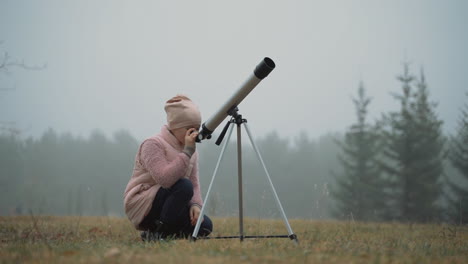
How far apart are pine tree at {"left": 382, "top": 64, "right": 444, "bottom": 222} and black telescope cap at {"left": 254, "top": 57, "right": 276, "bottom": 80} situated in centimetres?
2390

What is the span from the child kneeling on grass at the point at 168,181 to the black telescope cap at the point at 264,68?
93 centimetres

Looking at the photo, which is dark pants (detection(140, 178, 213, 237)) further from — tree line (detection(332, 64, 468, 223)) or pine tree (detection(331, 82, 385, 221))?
pine tree (detection(331, 82, 385, 221))

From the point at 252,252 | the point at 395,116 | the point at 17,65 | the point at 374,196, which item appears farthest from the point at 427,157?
the point at 252,252

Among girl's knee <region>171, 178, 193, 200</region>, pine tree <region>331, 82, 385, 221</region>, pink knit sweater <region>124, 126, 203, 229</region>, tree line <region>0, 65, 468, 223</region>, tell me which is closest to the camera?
pink knit sweater <region>124, 126, 203, 229</region>

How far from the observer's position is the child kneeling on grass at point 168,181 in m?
3.98

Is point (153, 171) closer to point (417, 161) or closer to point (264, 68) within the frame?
point (264, 68)

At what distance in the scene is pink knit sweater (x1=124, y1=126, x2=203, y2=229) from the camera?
3.94 metres

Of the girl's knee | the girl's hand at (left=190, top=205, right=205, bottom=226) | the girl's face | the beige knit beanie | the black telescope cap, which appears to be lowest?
the girl's hand at (left=190, top=205, right=205, bottom=226)

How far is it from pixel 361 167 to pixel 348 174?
3.46 feet

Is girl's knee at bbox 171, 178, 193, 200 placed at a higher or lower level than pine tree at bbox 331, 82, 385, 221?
lower

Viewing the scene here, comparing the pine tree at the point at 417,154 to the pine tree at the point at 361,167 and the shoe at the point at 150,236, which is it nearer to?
the pine tree at the point at 361,167

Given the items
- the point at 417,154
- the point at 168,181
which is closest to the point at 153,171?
the point at 168,181

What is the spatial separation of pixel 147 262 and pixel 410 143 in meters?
25.7

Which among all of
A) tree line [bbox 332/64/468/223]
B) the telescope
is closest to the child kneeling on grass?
the telescope
